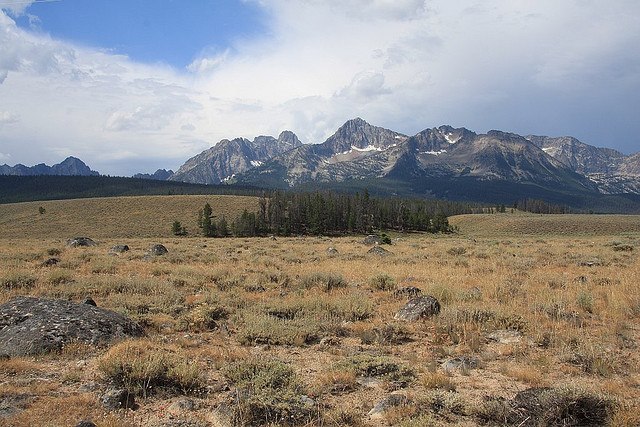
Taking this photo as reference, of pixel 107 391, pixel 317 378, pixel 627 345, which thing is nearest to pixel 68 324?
pixel 107 391

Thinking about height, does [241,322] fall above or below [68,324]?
below

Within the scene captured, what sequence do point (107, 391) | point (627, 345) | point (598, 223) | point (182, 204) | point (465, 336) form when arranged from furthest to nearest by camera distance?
point (182, 204) → point (598, 223) → point (465, 336) → point (627, 345) → point (107, 391)

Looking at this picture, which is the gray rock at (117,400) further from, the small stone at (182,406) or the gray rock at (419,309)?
the gray rock at (419,309)

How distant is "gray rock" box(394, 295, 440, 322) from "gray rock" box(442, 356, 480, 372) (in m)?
2.99

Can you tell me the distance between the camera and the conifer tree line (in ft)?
338

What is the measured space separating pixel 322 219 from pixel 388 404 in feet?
339

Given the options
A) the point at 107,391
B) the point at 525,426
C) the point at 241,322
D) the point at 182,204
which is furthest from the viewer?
the point at 182,204

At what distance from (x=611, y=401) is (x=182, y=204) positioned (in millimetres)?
126761

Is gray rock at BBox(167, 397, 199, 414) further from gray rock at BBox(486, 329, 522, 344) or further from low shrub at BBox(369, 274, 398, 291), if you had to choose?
low shrub at BBox(369, 274, 398, 291)

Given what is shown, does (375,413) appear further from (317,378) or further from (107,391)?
(107,391)

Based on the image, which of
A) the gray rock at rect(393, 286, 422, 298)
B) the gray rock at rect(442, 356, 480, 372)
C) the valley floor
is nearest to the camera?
the valley floor

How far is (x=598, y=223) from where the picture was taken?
307ft

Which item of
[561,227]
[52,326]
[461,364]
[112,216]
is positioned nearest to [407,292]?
[461,364]

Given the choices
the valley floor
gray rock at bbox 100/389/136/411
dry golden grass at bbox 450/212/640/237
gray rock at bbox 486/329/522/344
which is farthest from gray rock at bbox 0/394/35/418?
dry golden grass at bbox 450/212/640/237
